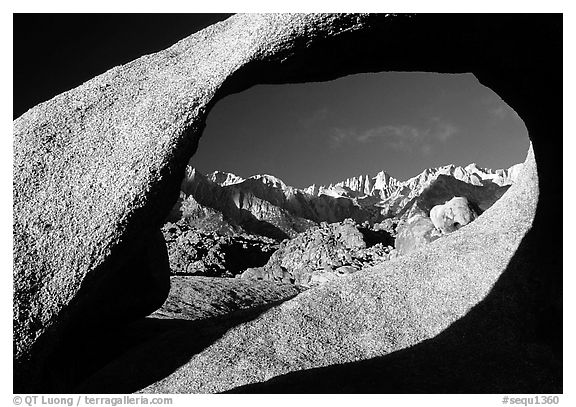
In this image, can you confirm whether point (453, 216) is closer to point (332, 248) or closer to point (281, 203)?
point (332, 248)

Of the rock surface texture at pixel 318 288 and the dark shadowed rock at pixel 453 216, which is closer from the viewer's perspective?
the rock surface texture at pixel 318 288

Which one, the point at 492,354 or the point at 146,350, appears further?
the point at 146,350

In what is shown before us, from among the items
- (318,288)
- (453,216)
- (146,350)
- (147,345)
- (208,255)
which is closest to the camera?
(146,350)

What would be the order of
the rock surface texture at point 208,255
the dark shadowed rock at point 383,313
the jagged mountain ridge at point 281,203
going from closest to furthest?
the dark shadowed rock at point 383,313
the rock surface texture at point 208,255
the jagged mountain ridge at point 281,203

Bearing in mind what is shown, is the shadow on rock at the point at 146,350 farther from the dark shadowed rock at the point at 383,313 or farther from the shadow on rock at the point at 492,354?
the shadow on rock at the point at 492,354

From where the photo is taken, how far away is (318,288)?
8.04 meters

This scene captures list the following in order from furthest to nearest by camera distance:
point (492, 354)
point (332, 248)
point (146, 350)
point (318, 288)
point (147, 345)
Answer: point (332, 248) → point (318, 288) → point (147, 345) → point (146, 350) → point (492, 354)

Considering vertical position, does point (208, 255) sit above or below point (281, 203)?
below

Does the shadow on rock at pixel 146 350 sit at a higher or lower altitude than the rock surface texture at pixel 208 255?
lower

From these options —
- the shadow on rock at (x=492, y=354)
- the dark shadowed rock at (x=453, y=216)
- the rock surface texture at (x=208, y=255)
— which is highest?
the rock surface texture at (x=208, y=255)

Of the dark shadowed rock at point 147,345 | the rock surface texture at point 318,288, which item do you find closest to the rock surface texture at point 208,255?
the dark shadowed rock at point 147,345

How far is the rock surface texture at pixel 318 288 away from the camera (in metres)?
4.05

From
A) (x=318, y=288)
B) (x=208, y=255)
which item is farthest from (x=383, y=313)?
(x=208, y=255)

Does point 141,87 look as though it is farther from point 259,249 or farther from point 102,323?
point 259,249
